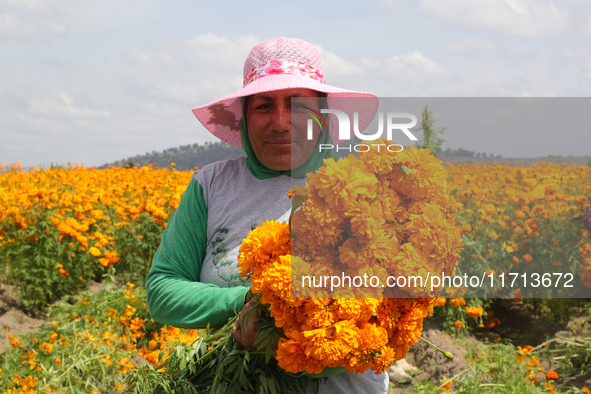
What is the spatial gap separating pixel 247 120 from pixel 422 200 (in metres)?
0.79

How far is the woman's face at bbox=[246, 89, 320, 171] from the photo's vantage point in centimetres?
147

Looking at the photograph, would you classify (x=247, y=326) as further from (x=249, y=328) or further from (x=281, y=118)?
(x=281, y=118)

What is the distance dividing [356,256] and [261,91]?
2.33 feet

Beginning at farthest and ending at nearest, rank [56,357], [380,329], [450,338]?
[450,338], [56,357], [380,329]

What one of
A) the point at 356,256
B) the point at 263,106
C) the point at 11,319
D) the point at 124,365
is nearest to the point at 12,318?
the point at 11,319

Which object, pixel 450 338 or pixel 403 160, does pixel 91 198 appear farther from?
pixel 403 160

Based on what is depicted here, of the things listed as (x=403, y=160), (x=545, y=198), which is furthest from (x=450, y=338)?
(x=403, y=160)

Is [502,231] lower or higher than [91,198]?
lower

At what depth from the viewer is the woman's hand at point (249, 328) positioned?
1.05m

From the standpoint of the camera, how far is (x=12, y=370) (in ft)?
10.2

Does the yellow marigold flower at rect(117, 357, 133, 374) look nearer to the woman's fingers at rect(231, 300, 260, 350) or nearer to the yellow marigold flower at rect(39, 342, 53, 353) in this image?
the yellow marigold flower at rect(39, 342, 53, 353)

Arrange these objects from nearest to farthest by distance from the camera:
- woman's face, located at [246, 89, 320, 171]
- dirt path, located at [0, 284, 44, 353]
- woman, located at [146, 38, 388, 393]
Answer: woman, located at [146, 38, 388, 393], woman's face, located at [246, 89, 320, 171], dirt path, located at [0, 284, 44, 353]

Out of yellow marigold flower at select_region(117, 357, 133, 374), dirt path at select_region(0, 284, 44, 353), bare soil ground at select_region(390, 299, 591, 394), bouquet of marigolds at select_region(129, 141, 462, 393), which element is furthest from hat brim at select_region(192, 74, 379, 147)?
dirt path at select_region(0, 284, 44, 353)

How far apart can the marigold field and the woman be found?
97 cm
